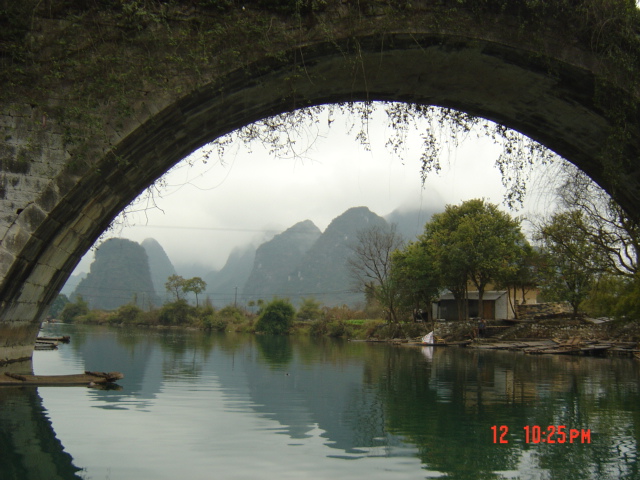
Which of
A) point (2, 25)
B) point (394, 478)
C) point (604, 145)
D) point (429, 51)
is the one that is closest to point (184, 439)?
point (394, 478)

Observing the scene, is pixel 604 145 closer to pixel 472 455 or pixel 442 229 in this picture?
pixel 472 455

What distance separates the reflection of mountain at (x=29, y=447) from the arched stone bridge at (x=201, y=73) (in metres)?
1.07

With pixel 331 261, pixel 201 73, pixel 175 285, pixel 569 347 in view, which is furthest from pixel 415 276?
pixel 331 261

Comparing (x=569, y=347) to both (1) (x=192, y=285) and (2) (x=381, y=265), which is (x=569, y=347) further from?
(1) (x=192, y=285)

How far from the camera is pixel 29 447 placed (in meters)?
5.07

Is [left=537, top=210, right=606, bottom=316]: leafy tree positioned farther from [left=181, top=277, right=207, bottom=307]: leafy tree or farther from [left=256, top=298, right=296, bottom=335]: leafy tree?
[left=181, top=277, right=207, bottom=307]: leafy tree

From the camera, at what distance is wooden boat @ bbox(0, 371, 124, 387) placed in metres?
6.96

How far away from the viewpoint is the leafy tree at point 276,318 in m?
47.0

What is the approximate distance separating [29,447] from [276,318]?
42.8 metres

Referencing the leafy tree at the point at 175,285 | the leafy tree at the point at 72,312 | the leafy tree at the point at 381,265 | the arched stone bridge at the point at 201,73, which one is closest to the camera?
the arched stone bridge at the point at 201,73

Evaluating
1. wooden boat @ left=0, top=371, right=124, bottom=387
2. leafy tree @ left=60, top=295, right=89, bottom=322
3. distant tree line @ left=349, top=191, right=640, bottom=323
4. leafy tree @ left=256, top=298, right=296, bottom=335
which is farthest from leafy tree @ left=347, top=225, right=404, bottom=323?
leafy tree @ left=60, top=295, right=89, bottom=322

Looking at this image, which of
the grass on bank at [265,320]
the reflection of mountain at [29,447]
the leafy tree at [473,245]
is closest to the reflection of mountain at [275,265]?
the grass on bank at [265,320]

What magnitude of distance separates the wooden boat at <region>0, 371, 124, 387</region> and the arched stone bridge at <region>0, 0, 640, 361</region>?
4.02 feet
